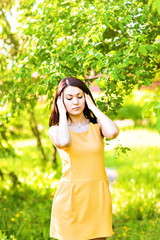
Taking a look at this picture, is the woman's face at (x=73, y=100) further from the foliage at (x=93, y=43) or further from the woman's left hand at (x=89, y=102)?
the foliage at (x=93, y=43)

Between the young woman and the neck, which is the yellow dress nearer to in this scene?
the young woman

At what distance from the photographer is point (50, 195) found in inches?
207

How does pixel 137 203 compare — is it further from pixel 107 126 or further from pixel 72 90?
pixel 72 90

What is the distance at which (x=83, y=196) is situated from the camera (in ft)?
7.11

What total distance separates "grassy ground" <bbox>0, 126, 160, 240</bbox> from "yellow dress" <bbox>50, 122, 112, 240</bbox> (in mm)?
783

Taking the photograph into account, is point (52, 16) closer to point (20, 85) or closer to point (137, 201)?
point (20, 85)

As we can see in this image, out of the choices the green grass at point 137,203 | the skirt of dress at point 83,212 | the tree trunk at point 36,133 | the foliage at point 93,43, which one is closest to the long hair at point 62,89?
the foliage at point 93,43

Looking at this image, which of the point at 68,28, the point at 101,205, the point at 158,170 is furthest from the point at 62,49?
the point at 158,170

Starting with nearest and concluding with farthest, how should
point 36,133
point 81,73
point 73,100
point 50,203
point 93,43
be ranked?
point 73,100, point 93,43, point 81,73, point 50,203, point 36,133

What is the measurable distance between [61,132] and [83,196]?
1.47 feet

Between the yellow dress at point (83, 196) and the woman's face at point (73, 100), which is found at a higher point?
the woman's face at point (73, 100)

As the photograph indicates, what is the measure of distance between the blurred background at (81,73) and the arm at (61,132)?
13.9 inches

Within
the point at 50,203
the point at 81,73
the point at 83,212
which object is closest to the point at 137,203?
the point at 50,203

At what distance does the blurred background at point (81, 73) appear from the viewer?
2701 mm
